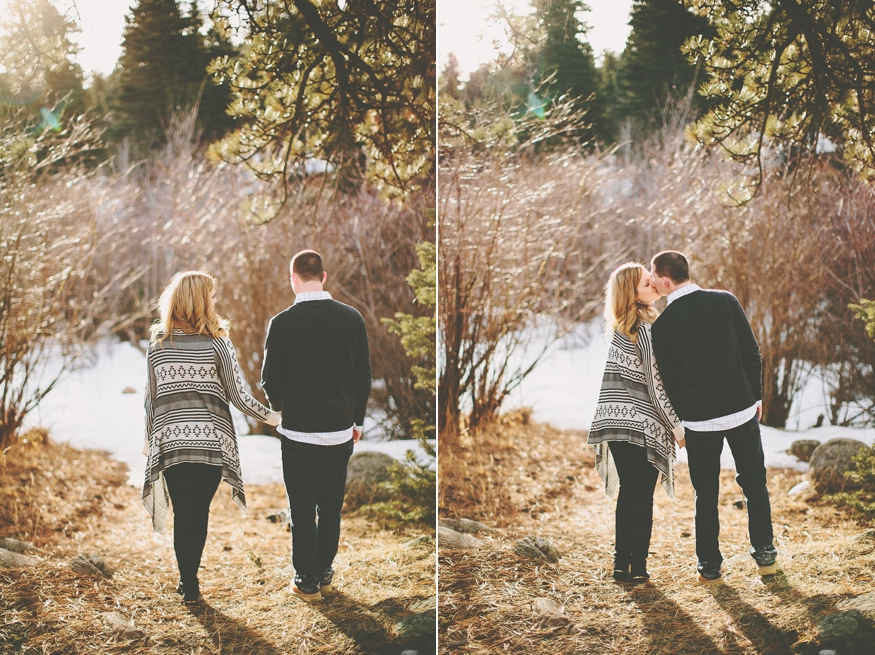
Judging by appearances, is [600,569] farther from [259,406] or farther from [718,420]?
[259,406]

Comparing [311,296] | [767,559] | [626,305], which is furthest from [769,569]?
[311,296]

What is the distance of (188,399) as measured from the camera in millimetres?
3352

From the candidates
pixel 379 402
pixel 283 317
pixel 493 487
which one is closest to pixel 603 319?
pixel 493 487

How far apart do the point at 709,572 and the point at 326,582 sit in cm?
194

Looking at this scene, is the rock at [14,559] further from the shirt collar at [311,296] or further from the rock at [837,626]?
the rock at [837,626]

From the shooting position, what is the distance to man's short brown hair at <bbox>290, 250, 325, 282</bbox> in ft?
11.3

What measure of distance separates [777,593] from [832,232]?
1.82 m

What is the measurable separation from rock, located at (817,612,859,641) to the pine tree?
8.81 ft

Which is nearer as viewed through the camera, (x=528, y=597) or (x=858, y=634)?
(x=858, y=634)

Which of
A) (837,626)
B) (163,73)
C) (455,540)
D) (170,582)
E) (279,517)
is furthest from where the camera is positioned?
(279,517)

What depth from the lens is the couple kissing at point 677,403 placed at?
333cm

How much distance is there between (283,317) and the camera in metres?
3.41

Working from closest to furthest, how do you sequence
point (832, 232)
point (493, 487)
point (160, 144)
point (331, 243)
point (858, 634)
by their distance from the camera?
1. point (858, 634)
2. point (832, 232)
3. point (493, 487)
4. point (160, 144)
5. point (331, 243)

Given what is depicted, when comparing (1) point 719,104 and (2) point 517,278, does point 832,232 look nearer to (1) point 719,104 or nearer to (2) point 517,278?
(1) point 719,104
